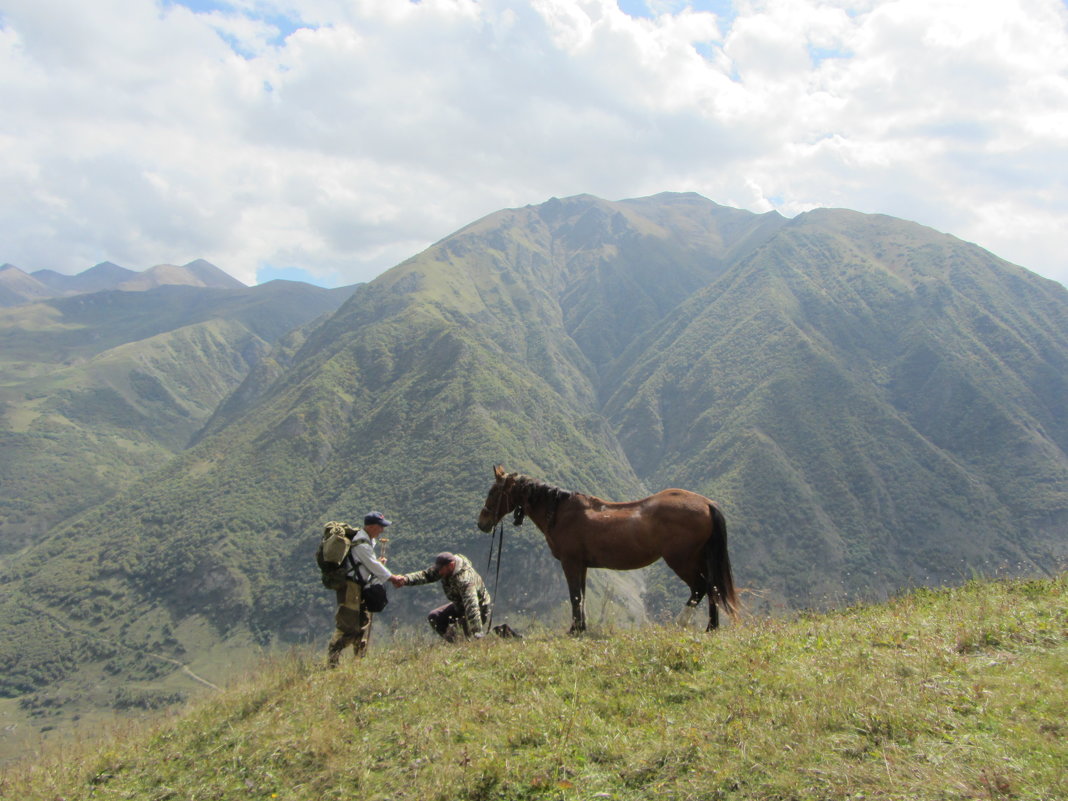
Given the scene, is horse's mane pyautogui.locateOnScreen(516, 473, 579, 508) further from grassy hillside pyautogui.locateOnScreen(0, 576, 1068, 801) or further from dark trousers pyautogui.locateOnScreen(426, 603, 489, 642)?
grassy hillside pyautogui.locateOnScreen(0, 576, 1068, 801)

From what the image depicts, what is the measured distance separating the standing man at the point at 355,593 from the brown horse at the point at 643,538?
7.83 ft

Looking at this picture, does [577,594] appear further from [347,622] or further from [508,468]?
[508,468]

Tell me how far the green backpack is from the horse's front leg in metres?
2.80

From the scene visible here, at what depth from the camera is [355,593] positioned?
26.0 ft

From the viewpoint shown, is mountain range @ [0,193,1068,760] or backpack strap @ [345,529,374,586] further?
mountain range @ [0,193,1068,760]

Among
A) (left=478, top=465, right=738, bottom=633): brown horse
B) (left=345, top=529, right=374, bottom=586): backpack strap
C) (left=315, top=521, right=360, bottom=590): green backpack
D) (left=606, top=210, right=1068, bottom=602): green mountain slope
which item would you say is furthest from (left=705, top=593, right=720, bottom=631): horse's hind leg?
(left=606, top=210, right=1068, bottom=602): green mountain slope

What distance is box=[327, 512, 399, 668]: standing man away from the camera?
784 cm

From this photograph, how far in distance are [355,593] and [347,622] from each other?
1.16 ft

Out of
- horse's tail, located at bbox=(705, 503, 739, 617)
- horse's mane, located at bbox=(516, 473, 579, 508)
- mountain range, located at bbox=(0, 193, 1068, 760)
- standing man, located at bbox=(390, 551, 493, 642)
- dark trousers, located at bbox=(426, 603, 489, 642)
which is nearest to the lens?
horse's tail, located at bbox=(705, 503, 739, 617)

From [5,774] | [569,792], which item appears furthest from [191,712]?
[569,792]

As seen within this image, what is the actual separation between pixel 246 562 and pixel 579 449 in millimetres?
82771

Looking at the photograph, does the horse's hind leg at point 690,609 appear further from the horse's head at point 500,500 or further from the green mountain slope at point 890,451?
the green mountain slope at point 890,451

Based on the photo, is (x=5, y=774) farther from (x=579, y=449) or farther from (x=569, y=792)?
(x=579, y=449)

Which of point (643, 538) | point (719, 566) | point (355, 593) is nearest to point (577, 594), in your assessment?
point (643, 538)
